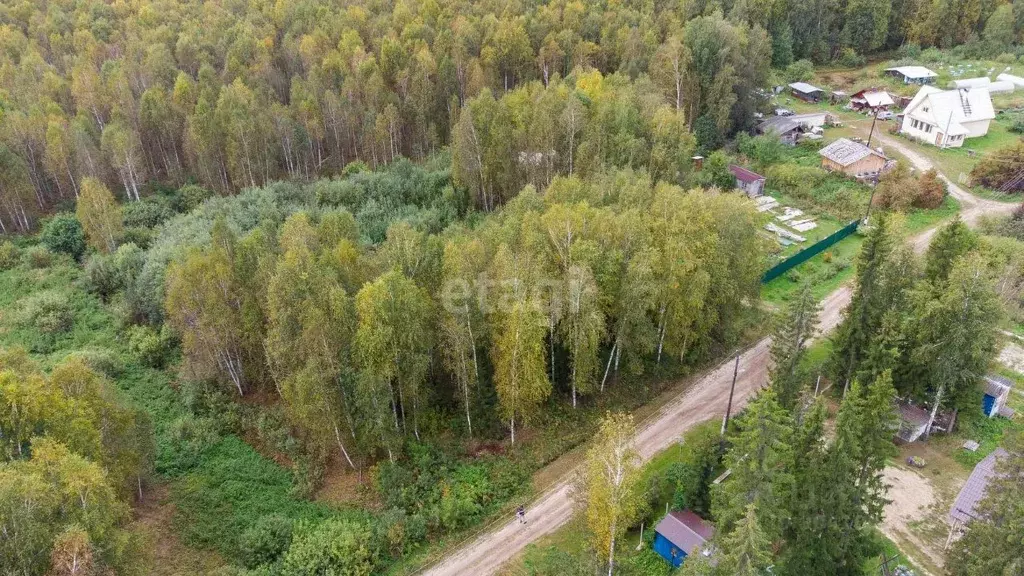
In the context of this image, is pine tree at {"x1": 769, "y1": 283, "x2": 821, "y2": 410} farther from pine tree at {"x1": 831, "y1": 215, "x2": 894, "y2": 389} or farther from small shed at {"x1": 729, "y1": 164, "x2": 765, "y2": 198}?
small shed at {"x1": 729, "y1": 164, "x2": 765, "y2": 198}

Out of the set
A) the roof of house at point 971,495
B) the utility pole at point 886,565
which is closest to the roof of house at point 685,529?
the utility pole at point 886,565

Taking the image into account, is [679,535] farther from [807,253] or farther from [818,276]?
[807,253]

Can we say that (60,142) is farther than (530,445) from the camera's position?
Yes

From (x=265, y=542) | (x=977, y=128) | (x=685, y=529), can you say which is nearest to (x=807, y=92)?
(x=977, y=128)

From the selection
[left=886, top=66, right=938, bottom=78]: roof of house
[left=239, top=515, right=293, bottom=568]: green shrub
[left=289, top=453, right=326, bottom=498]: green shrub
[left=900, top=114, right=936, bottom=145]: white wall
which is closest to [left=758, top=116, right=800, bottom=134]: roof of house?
[left=900, top=114, right=936, bottom=145]: white wall

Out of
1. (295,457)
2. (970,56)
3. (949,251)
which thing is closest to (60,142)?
(295,457)

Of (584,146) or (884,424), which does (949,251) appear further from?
(584,146)

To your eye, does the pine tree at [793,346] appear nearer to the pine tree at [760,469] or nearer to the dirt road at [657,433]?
the dirt road at [657,433]
